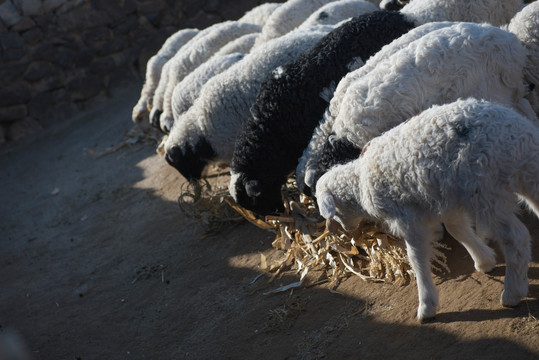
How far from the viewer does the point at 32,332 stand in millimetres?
5250

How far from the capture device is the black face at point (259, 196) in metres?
5.38

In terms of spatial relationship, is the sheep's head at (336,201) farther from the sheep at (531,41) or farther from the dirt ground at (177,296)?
the sheep at (531,41)

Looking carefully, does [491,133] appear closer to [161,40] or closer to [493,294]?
[493,294]

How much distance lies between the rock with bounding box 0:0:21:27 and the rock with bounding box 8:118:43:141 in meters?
2.06

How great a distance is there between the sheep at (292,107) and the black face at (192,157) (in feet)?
3.28

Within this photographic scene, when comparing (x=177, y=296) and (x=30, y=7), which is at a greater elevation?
(x=30, y=7)

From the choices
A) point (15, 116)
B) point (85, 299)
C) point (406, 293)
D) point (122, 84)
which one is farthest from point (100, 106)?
point (406, 293)

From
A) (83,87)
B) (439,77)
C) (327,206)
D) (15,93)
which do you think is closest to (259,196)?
(327,206)

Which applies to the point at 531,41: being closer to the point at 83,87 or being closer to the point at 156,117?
the point at 156,117

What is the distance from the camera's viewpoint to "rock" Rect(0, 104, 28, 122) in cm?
1245

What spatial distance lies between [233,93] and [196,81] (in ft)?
3.57

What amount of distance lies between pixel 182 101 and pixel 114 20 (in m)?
6.93

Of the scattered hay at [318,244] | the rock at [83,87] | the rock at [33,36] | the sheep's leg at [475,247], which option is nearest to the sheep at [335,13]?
the scattered hay at [318,244]

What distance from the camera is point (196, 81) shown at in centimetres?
721
